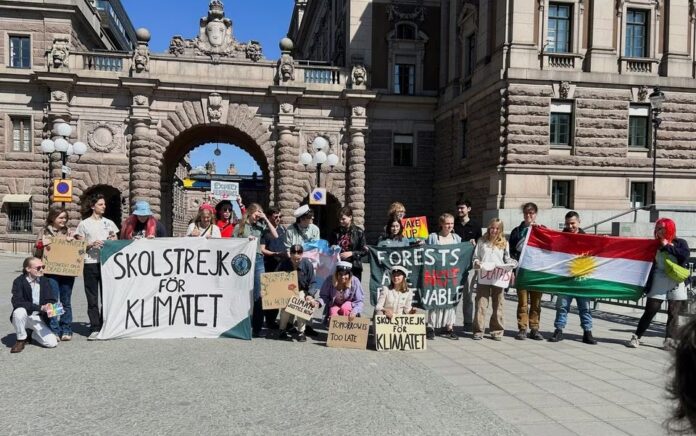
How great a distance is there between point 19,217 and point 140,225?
938 inches

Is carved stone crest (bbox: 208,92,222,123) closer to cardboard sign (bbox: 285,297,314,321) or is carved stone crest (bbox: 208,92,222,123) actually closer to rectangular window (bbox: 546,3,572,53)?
rectangular window (bbox: 546,3,572,53)

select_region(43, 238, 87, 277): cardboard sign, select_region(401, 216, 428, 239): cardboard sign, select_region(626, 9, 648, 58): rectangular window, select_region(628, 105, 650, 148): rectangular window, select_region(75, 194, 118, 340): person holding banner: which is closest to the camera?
select_region(43, 238, 87, 277): cardboard sign

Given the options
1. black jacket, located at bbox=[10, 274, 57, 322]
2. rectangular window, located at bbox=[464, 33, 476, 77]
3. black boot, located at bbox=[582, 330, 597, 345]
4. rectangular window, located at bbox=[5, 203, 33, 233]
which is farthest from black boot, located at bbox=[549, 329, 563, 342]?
rectangular window, located at bbox=[5, 203, 33, 233]

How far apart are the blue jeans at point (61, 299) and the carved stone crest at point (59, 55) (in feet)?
77.4

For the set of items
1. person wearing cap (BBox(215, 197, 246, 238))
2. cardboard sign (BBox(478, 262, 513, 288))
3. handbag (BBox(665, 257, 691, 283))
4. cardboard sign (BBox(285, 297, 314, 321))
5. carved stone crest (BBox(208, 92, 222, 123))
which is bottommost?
cardboard sign (BBox(285, 297, 314, 321))

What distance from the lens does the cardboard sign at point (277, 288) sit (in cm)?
859

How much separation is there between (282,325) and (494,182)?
17.3 m

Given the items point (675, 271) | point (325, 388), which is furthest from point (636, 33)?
point (325, 388)

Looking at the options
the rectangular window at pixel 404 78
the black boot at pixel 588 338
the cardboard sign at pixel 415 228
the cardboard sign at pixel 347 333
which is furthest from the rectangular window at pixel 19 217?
the black boot at pixel 588 338

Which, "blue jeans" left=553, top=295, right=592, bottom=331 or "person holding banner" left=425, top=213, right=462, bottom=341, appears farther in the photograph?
"person holding banner" left=425, top=213, right=462, bottom=341

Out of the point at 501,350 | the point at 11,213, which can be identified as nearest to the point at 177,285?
the point at 501,350

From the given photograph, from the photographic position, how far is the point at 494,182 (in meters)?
24.2

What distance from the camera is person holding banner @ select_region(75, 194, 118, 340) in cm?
845

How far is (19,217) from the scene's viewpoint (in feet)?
94.7
